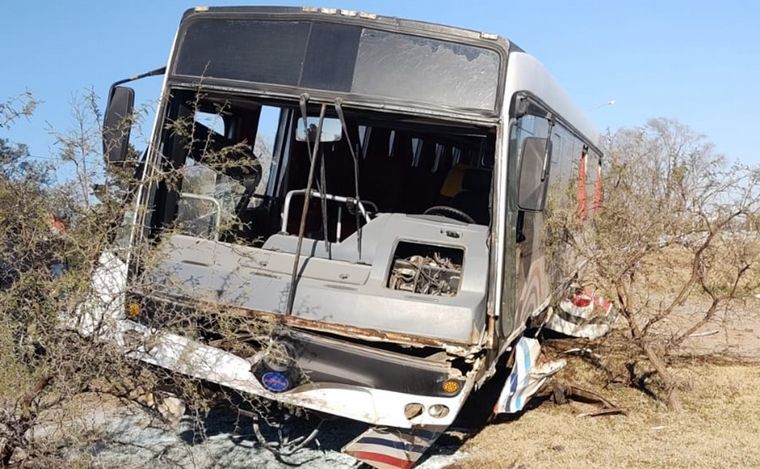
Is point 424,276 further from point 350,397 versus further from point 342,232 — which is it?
point 342,232

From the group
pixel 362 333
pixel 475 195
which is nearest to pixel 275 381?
pixel 362 333

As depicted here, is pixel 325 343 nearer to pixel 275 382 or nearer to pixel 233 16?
pixel 275 382

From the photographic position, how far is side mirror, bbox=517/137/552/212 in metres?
5.14

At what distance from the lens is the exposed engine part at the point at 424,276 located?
5.26 metres

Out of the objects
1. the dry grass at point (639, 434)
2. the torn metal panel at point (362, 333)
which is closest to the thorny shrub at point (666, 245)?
the dry grass at point (639, 434)

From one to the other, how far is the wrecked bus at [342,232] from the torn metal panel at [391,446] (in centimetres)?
16

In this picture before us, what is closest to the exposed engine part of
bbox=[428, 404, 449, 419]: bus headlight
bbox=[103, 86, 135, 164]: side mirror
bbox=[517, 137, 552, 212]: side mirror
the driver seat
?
bbox=[517, 137, 552, 212]: side mirror

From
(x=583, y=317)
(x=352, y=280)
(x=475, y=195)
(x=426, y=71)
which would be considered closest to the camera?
(x=352, y=280)

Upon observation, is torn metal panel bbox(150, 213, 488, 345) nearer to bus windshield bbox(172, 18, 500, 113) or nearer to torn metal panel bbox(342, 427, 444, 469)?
torn metal panel bbox(342, 427, 444, 469)

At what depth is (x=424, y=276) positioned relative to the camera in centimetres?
532

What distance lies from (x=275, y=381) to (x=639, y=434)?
3.21 m

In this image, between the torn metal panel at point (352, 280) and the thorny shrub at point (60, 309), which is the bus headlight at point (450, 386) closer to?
the torn metal panel at point (352, 280)

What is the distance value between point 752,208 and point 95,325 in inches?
217

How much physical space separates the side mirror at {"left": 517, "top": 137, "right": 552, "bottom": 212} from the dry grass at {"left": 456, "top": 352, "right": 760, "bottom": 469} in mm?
1865
